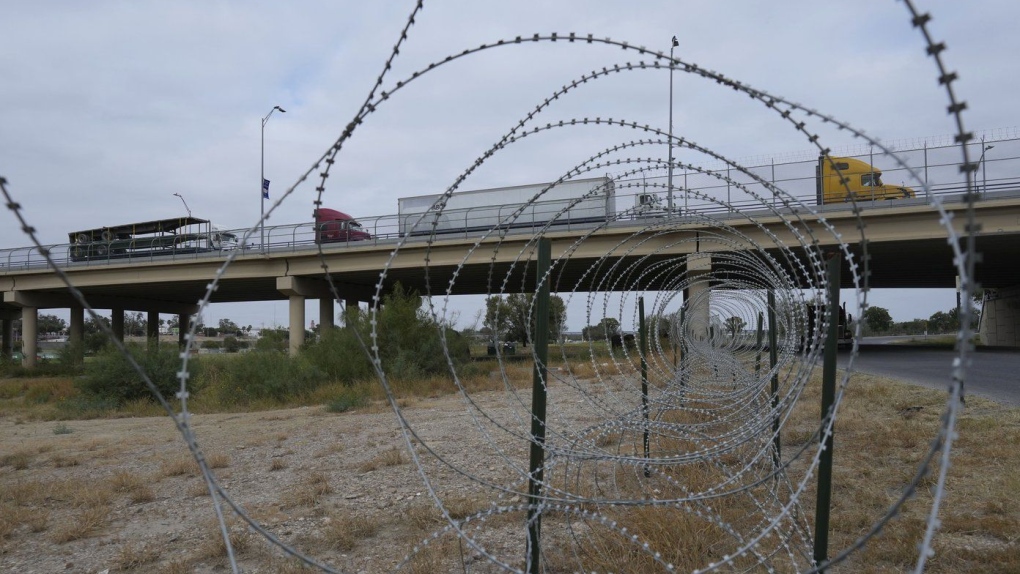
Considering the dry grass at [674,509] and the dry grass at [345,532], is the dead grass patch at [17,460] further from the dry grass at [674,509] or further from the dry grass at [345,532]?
the dry grass at [345,532]

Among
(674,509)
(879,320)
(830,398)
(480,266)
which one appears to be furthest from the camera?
(879,320)

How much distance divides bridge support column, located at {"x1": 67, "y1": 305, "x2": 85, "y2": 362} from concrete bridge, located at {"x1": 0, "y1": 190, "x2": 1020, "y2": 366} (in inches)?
6.4

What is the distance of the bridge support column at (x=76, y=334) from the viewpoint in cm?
3138

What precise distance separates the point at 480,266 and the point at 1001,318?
94.6ft

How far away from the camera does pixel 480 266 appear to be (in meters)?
25.4

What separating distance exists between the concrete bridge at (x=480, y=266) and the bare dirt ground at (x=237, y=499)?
840 centimetres

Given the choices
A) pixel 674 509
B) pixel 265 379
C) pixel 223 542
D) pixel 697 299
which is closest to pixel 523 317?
pixel 674 509

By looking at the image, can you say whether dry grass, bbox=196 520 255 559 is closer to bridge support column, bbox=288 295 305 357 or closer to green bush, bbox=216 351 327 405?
green bush, bbox=216 351 327 405

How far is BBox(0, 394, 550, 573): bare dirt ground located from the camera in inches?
179

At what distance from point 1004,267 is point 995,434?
2413 centimetres

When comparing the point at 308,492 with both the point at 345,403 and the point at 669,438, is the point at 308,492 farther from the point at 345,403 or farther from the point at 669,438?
the point at 345,403

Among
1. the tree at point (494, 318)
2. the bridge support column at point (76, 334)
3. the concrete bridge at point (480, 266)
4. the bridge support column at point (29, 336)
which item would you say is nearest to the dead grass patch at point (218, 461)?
the tree at point (494, 318)

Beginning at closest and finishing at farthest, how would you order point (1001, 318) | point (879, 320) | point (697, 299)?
point (697, 299), point (1001, 318), point (879, 320)

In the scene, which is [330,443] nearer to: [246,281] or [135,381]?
[135,381]
